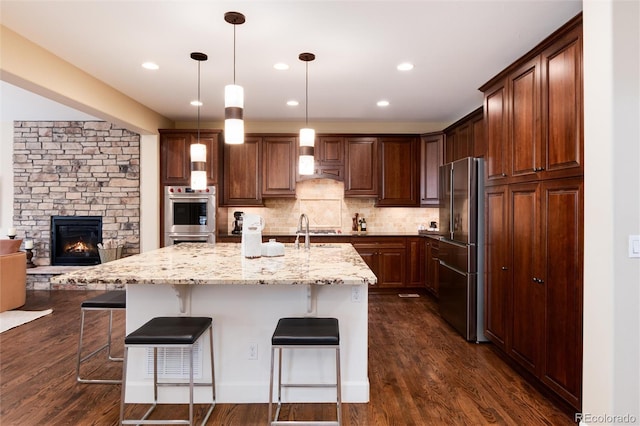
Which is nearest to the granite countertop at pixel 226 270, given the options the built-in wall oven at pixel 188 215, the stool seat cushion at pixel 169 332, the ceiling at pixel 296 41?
the stool seat cushion at pixel 169 332

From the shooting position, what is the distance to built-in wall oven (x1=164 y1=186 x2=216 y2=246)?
5305mm

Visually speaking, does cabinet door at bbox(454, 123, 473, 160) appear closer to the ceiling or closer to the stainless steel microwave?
the ceiling

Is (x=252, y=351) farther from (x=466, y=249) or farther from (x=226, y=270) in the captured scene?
(x=466, y=249)

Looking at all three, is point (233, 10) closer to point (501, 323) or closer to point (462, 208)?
point (462, 208)

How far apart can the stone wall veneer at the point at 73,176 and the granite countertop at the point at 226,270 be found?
10.9 ft

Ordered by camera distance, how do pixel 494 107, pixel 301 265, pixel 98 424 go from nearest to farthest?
1. pixel 98 424
2. pixel 301 265
3. pixel 494 107

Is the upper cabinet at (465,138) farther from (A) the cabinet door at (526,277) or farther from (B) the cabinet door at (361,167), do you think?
(A) the cabinet door at (526,277)

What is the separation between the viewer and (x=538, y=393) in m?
2.59

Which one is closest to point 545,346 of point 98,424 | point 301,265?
point 301,265

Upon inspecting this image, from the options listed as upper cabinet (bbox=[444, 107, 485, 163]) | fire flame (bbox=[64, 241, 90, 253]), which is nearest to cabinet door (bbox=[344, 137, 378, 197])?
upper cabinet (bbox=[444, 107, 485, 163])

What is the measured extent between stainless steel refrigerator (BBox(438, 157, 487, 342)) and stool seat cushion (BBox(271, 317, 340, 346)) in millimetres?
1924

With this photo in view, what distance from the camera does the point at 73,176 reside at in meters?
5.91

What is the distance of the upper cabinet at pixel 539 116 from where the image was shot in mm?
2287

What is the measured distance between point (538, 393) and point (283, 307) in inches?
74.8
